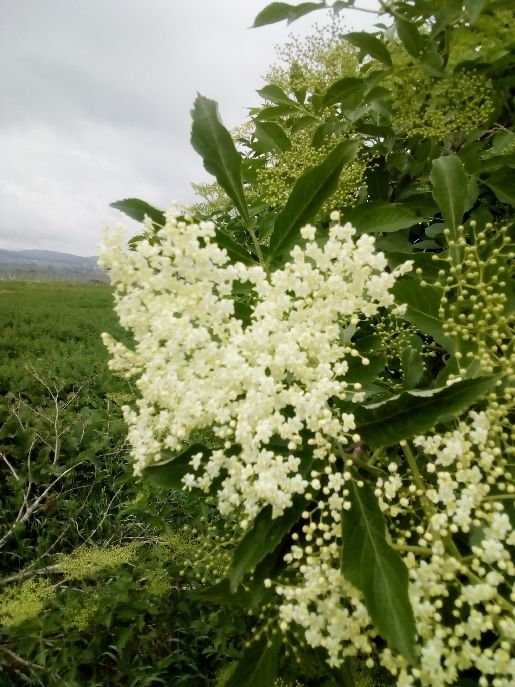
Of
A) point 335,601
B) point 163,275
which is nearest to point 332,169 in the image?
point 163,275

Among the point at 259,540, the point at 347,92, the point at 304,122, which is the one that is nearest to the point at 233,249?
the point at 259,540

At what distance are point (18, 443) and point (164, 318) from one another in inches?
226

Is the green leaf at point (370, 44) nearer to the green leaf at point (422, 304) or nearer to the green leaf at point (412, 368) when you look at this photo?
the green leaf at point (422, 304)

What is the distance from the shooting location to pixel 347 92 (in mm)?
2072

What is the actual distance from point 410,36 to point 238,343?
1703 millimetres

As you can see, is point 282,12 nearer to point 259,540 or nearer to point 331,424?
point 331,424

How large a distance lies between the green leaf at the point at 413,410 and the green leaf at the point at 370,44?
1.53 m

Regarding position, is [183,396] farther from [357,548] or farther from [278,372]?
[357,548]

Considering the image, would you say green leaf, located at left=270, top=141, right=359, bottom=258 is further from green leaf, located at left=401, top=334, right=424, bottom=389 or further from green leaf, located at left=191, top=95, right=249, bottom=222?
green leaf, located at left=401, top=334, right=424, bottom=389

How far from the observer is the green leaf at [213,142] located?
1.49 meters

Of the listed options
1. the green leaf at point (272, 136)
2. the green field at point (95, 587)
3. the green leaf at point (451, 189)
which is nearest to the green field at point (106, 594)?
the green field at point (95, 587)

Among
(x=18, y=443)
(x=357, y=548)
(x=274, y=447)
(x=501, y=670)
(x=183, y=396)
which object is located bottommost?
(x=18, y=443)

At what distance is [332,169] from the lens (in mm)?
1451

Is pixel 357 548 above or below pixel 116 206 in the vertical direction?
below
